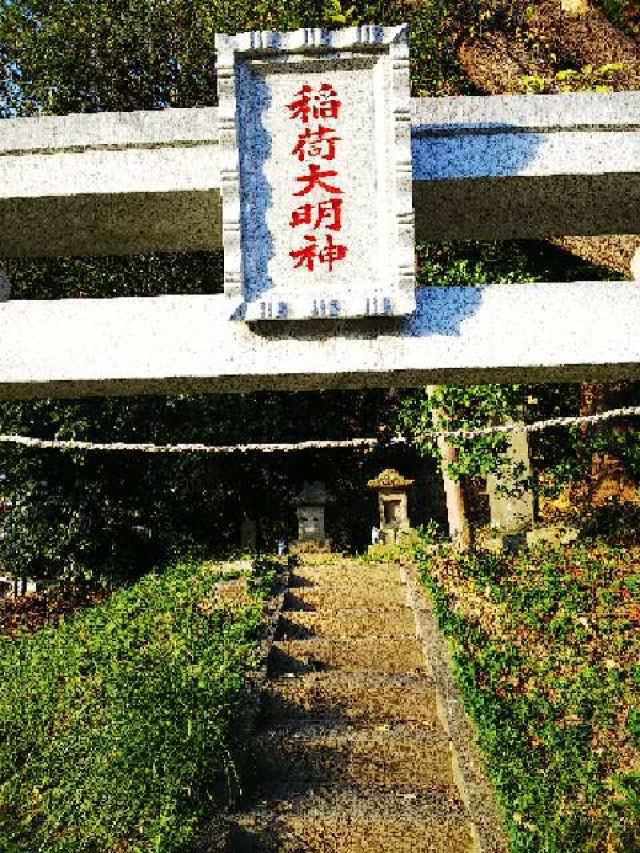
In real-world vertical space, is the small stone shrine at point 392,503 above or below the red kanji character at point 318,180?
below

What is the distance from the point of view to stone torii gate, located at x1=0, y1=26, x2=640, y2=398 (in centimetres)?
346

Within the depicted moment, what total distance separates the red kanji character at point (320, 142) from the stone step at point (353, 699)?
4286mm

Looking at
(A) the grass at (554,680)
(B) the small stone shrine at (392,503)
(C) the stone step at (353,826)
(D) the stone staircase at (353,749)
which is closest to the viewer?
(C) the stone step at (353,826)

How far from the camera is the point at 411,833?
4875 millimetres

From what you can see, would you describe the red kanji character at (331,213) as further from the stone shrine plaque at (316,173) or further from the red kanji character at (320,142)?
the red kanji character at (320,142)

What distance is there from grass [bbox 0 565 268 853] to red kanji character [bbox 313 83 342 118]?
356 cm

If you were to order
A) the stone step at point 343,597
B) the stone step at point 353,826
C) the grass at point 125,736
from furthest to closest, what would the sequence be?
the stone step at point 343,597
the stone step at point 353,826
the grass at point 125,736

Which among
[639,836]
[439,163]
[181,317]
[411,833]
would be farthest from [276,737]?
[439,163]

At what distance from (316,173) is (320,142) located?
13 centimetres

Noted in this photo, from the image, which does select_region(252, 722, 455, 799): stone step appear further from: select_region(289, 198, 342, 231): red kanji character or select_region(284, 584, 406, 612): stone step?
select_region(289, 198, 342, 231): red kanji character

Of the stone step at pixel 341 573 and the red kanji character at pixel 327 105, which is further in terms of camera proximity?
the stone step at pixel 341 573

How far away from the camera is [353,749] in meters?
5.81

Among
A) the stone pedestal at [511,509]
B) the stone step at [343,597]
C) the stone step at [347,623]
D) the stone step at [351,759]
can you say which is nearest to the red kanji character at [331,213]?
the stone step at [351,759]

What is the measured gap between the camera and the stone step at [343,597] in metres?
8.93
